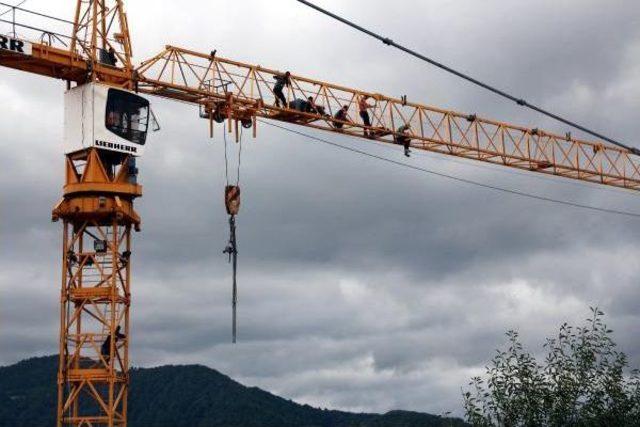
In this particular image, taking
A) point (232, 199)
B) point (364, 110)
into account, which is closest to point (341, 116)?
point (364, 110)

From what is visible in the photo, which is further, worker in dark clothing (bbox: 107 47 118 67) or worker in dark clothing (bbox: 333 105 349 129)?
worker in dark clothing (bbox: 333 105 349 129)

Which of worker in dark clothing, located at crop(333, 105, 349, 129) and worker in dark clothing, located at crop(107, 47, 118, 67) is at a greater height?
worker in dark clothing, located at crop(107, 47, 118, 67)

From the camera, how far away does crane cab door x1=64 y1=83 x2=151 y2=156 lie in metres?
68.7

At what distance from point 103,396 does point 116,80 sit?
65.0ft

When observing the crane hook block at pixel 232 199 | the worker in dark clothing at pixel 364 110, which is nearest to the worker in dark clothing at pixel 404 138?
the worker in dark clothing at pixel 364 110

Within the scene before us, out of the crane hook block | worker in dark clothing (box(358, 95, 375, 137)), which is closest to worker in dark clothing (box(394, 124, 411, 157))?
worker in dark clothing (box(358, 95, 375, 137))

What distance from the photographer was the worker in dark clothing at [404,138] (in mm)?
80562

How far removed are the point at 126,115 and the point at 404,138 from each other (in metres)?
21.6

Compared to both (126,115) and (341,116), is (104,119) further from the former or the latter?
(341,116)

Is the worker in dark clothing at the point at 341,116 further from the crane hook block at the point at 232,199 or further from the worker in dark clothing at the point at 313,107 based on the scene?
the crane hook block at the point at 232,199

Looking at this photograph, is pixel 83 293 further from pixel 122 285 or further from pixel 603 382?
pixel 603 382

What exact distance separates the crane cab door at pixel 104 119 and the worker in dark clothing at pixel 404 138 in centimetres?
1947

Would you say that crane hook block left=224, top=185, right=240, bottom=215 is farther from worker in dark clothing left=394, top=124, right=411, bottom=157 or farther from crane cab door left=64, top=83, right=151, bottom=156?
worker in dark clothing left=394, top=124, right=411, bottom=157

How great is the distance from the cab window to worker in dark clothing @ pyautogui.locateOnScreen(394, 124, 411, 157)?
63.7 feet
